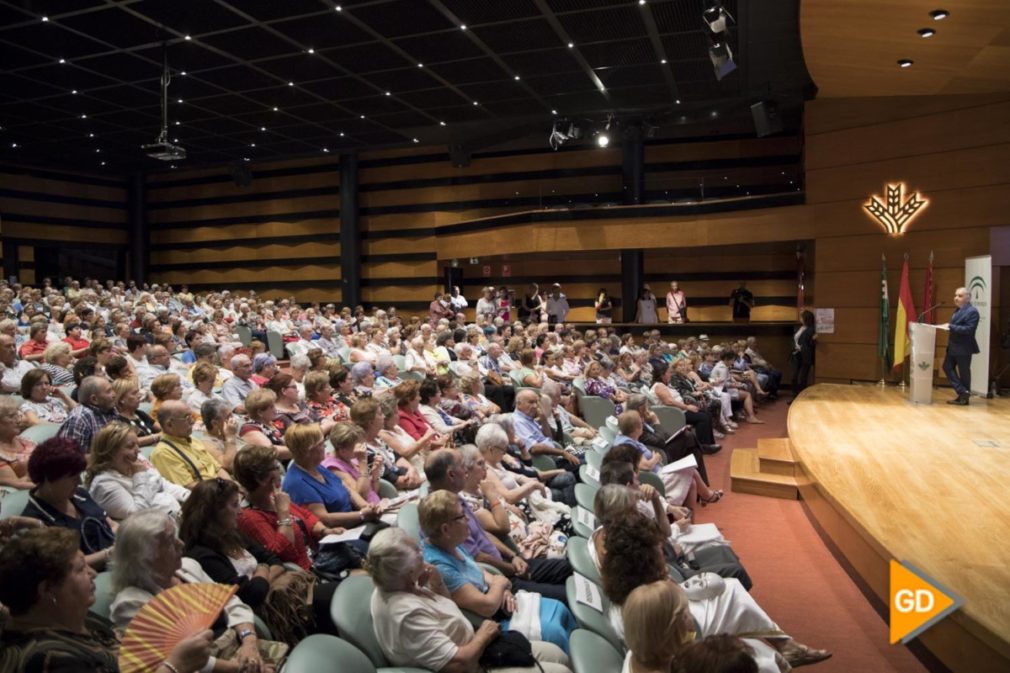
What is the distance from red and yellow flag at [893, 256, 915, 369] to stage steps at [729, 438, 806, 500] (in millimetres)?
3290

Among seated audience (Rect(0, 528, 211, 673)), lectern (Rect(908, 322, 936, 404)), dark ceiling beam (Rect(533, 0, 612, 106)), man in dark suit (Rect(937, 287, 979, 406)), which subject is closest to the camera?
seated audience (Rect(0, 528, 211, 673))

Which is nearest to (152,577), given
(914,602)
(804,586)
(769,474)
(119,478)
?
(119,478)

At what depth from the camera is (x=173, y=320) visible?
8016mm

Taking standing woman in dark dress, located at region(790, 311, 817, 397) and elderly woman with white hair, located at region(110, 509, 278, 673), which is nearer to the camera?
elderly woman with white hair, located at region(110, 509, 278, 673)

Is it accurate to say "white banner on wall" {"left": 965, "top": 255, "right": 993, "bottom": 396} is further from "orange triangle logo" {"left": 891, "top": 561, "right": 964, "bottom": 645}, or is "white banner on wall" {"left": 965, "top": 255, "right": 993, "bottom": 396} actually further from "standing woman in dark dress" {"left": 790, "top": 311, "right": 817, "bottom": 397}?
"orange triangle logo" {"left": 891, "top": 561, "right": 964, "bottom": 645}

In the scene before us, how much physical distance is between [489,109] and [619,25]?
385 centimetres

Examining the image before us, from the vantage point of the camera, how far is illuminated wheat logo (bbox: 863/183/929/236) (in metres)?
8.69

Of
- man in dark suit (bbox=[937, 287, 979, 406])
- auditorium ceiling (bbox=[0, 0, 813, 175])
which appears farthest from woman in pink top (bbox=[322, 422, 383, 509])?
man in dark suit (bbox=[937, 287, 979, 406])

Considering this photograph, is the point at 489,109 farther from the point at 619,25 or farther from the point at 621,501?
the point at 621,501

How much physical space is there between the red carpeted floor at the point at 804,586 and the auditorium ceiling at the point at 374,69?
5018 millimetres

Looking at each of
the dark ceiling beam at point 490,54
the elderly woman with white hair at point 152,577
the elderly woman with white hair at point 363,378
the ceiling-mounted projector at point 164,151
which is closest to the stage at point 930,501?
the elderly woman with white hair at point 152,577

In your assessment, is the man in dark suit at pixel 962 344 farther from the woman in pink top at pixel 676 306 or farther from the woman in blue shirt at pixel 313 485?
the woman in blue shirt at pixel 313 485

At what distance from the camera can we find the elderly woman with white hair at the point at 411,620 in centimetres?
200

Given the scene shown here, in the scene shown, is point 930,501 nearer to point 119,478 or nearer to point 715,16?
point 119,478
